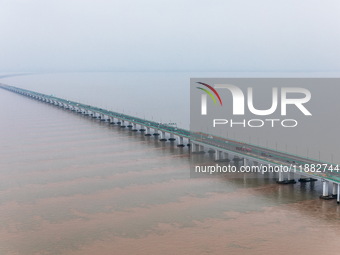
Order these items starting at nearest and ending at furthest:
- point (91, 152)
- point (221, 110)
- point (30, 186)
Answer: point (30, 186)
point (91, 152)
point (221, 110)

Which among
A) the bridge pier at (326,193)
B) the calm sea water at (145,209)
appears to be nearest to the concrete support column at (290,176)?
the calm sea water at (145,209)

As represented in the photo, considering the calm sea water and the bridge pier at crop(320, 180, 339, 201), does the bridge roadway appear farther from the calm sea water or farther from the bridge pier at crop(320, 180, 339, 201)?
the calm sea water

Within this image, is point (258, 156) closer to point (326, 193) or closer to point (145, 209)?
point (326, 193)

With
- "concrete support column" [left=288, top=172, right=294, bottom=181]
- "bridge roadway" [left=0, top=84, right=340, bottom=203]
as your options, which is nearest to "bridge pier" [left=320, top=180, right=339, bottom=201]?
"bridge roadway" [left=0, top=84, right=340, bottom=203]

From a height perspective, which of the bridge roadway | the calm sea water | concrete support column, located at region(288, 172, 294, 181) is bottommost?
the calm sea water

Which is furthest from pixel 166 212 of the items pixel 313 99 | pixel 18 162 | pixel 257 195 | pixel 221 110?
pixel 313 99

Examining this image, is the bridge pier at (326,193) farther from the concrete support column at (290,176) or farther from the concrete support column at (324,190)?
the concrete support column at (290,176)

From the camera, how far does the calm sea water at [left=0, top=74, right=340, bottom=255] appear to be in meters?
19.9

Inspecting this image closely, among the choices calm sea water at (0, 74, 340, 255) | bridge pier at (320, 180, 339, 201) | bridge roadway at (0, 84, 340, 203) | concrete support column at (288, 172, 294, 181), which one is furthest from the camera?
concrete support column at (288, 172, 294, 181)

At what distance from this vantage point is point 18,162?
35.9m

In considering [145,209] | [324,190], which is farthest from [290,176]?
[145,209]

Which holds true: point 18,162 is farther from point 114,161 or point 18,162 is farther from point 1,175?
point 114,161

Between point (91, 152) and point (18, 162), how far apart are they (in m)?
6.30

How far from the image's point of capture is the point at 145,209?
2441cm
